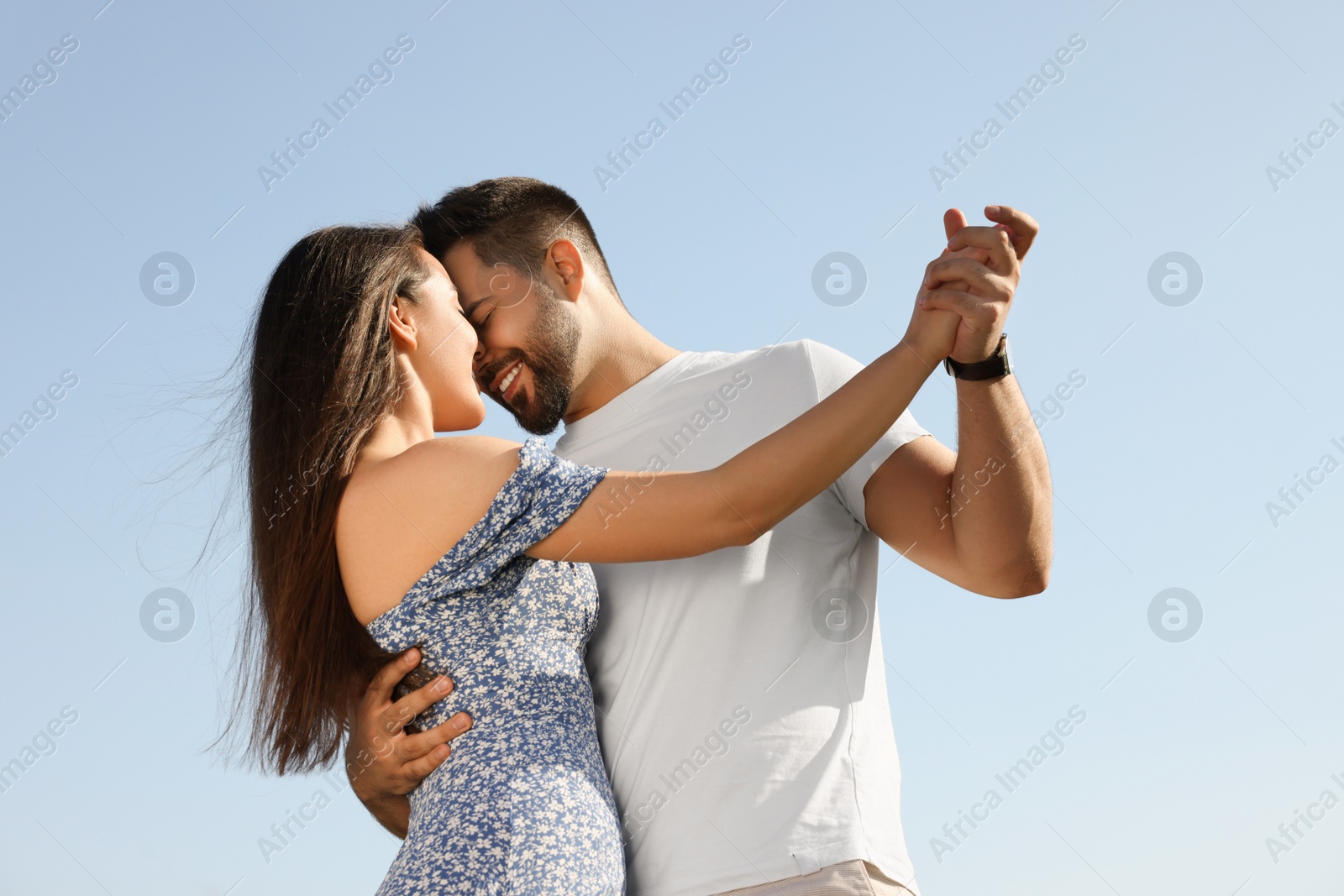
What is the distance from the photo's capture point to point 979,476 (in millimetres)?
2422

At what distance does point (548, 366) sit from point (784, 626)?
1261 mm

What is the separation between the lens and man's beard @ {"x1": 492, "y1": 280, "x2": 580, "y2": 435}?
3297 millimetres

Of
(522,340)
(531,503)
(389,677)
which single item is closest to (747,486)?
(531,503)

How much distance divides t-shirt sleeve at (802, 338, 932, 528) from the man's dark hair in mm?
1051

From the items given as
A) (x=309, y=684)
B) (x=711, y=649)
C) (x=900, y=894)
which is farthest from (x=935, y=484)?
(x=309, y=684)

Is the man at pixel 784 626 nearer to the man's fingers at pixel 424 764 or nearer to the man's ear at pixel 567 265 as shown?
the man's fingers at pixel 424 764

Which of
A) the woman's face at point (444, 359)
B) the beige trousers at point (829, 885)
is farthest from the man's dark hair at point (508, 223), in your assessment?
the beige trousers at point (829, 885)

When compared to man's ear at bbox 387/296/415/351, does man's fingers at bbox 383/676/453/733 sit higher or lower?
lower

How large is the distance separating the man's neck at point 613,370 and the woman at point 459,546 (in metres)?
0.84

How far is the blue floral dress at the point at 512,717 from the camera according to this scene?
80.6 inches

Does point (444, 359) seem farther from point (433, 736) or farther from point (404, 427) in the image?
point (433, 736)

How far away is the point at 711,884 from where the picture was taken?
217 cm

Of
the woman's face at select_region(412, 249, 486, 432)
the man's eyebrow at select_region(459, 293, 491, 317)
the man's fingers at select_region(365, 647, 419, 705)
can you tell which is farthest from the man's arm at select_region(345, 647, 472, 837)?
the man's eyebrow at select_region(459, 293, 491, 317)

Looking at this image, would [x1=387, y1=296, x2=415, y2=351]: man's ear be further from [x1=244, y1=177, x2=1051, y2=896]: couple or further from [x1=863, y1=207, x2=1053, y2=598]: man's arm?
[x1=863, y1=207, x2=1053, y2=598]: man's arm
